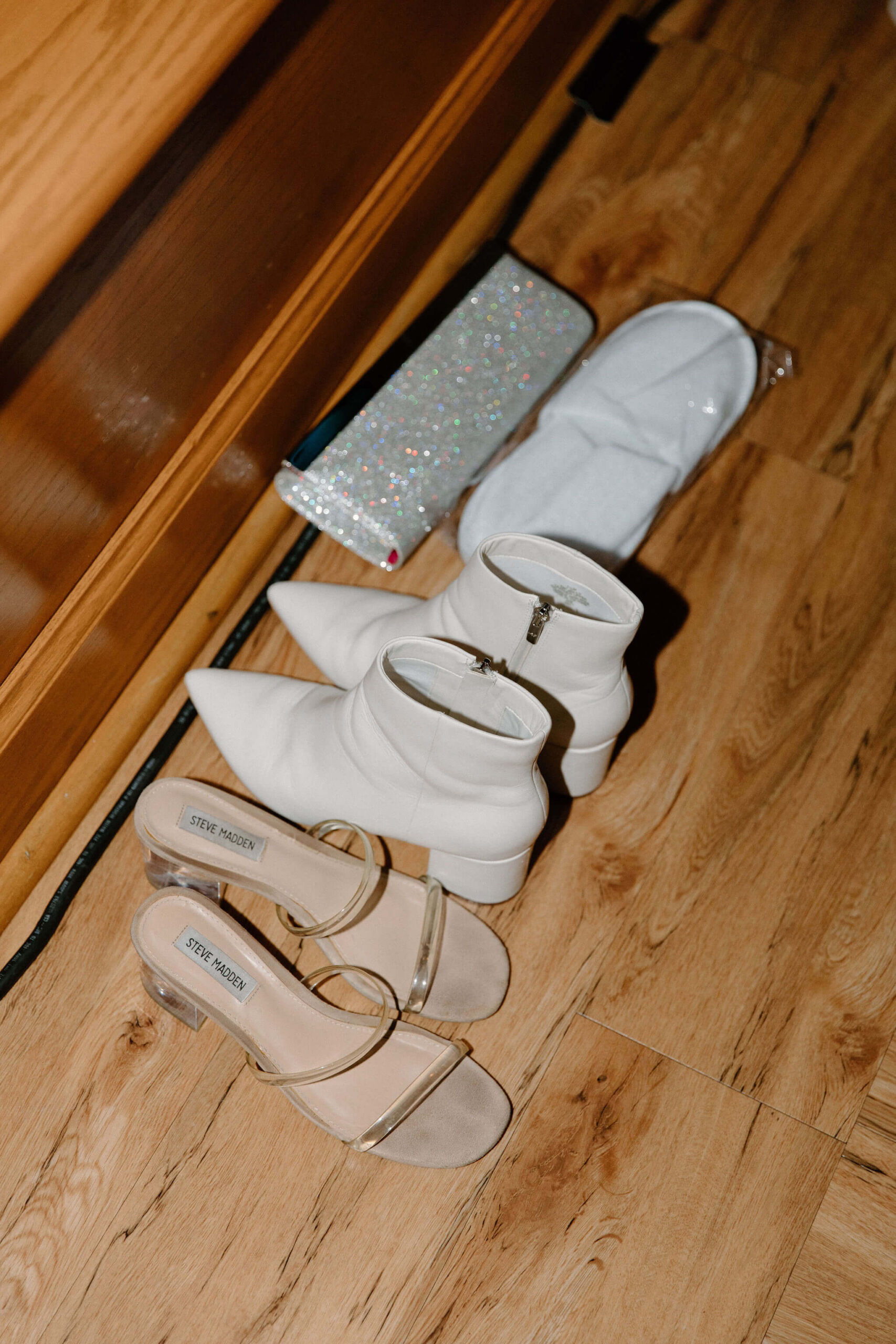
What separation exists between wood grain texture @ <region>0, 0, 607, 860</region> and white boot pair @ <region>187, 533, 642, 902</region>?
15 cm

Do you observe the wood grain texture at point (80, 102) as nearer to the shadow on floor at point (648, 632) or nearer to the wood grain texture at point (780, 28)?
the shadow on floor at point (648, 632)

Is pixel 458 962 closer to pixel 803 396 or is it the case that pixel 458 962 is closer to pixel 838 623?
pixel 838 623

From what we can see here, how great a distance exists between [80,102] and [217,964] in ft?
2.18

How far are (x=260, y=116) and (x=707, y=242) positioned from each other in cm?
66

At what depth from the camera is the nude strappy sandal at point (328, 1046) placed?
84 cm

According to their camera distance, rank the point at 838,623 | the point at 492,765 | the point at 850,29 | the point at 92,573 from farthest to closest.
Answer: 1. the point at 850,29
2. the point at 838,623
3. the point at 92,573
4. the point at 492,765

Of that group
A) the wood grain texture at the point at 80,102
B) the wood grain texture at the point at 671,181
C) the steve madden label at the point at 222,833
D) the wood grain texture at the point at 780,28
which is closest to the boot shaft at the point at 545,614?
the steve madden label at the point at 222,833

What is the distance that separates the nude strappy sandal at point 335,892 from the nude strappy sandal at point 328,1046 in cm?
3

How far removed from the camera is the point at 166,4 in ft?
2.12

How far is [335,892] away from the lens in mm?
910

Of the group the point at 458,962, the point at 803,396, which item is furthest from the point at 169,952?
the point at 803,396

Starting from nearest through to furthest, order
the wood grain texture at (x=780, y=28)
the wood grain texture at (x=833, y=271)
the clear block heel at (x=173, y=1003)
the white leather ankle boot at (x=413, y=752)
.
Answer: the white leather ankle boot at (x=413, y=752) → the clear block heel at (x=173, y=1003) → the wood grain texture at (x=833, y=271) → the wood grain texture at (x=780, y=28)

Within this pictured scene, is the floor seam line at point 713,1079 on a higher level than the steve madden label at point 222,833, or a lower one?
higher

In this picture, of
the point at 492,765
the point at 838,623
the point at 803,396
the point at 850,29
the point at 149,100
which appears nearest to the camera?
the point at 149,100
